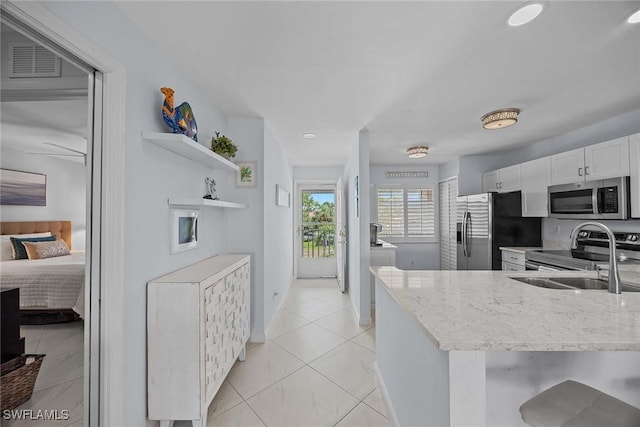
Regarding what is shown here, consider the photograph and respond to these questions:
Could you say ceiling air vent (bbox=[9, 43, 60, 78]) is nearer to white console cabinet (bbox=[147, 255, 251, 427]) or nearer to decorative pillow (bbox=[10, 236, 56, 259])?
decorative pillow (bbox=[10, 236, 56, 259])

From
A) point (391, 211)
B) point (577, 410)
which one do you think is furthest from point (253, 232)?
point (391, 211)

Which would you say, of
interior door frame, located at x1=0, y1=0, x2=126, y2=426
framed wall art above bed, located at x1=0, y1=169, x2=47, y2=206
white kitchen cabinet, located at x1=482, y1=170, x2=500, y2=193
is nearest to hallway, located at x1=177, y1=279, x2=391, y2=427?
interior door frame, located at x1=0, y1=0, x2=126, y2=426

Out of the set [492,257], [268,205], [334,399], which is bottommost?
[334,399]

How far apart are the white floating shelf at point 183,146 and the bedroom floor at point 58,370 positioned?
1027 mm

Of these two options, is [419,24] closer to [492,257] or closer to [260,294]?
[260,294]

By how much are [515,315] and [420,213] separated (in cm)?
480

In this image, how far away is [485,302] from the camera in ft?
4.07

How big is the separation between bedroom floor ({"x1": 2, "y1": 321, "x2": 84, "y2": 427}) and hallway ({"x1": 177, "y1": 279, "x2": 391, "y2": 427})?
2.74ft

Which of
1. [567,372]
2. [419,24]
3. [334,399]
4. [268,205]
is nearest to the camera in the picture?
[567,372]

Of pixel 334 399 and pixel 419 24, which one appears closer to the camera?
pixel 419 24

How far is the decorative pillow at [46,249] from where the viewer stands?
1.05m

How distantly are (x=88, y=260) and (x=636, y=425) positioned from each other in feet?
7.35

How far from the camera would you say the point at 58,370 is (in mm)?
1222

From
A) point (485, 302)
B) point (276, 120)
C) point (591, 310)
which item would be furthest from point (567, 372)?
point (276, 120)
